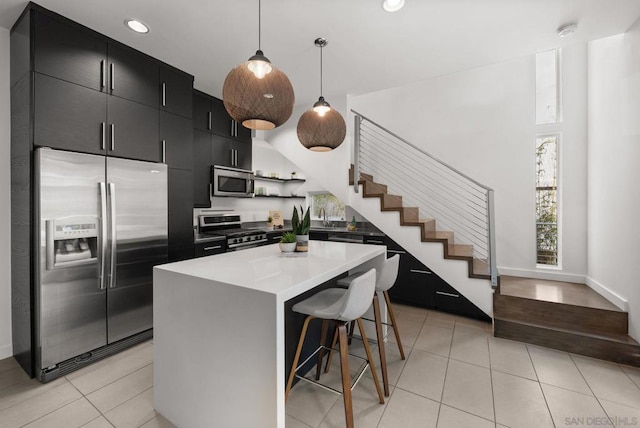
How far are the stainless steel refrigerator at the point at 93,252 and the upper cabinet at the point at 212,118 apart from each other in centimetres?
129


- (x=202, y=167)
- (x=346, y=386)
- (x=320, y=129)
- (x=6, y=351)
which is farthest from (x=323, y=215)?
(x=6, y=351)

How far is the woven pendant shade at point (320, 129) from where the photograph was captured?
2389 mm

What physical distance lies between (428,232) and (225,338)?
115 inches

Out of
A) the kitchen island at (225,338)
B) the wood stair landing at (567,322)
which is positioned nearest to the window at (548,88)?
the wood stair landing at (567,322)

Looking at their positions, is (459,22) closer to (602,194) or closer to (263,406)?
(602,194)

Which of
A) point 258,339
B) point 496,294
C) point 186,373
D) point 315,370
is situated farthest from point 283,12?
point 496,294

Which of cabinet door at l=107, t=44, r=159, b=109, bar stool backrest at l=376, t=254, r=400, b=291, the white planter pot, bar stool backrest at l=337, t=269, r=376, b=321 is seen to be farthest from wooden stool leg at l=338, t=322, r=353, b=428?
cabinet door at l=107, t=44, r=159, b=109

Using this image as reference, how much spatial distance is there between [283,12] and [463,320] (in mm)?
3607

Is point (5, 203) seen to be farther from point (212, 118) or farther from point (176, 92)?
point (212, 118)

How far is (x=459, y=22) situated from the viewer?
236 centimetres

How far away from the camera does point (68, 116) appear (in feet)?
7.47

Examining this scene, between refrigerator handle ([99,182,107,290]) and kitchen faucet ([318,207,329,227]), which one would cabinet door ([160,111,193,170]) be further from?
kitchen faucet ([318,207,329,227])

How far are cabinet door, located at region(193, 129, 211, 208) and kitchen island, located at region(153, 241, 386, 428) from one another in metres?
2.27

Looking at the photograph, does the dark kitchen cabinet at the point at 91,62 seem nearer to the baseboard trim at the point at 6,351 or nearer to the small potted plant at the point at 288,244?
the small potted plant at the point at 288,244
